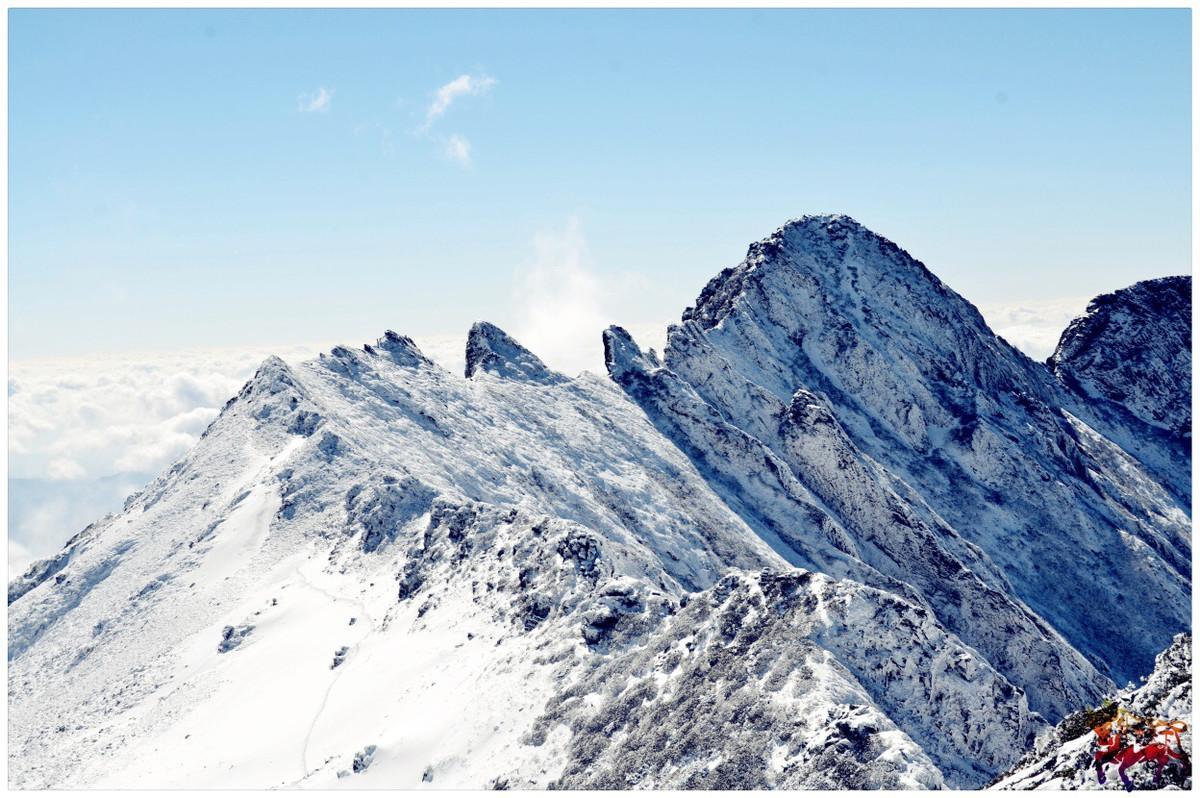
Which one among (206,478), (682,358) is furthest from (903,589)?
(206,478)

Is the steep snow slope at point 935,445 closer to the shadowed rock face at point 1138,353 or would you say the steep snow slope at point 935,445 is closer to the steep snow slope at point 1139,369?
the steep snow slope at point 1139,369

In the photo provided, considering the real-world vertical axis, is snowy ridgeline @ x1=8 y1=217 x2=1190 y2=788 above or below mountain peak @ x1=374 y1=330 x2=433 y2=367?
below

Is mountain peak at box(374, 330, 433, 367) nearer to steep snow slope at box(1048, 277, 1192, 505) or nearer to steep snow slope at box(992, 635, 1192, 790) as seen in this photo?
steep snow slope at box(992, 635, 1192, 790)

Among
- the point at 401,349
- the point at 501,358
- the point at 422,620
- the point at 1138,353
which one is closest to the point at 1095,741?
the point at 422,620

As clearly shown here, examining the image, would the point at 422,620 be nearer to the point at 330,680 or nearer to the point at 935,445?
the point at 330,680

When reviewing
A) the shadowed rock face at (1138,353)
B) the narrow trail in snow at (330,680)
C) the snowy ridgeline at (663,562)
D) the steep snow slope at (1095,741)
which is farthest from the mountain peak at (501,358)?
the steep snow slope at (1095,741)

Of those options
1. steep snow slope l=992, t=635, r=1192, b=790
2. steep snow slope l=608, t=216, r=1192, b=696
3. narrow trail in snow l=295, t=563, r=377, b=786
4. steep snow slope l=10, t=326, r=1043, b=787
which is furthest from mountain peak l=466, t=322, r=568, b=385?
steep snow slope l=992, t=635, r=1192, b=790
